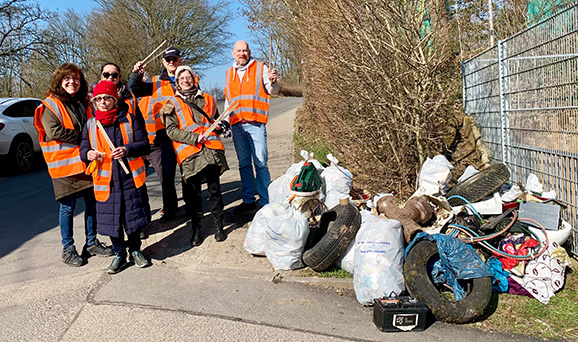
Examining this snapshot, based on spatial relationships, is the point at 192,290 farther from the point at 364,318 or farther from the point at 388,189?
the point at 388,189

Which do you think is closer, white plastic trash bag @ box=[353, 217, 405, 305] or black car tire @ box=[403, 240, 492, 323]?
black car tire @ box=[403, 240, 492, 323]

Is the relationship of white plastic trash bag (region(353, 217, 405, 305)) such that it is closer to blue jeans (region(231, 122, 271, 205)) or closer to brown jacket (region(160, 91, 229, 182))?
brown jacket (region(160, 91, 229, 182))

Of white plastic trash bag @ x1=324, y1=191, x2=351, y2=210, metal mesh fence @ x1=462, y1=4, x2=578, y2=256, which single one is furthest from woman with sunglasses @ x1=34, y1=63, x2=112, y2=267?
metal mesh fence @ x1=462, y1=4, x2=578, y2=256

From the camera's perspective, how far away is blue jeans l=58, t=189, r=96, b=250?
4.67 m

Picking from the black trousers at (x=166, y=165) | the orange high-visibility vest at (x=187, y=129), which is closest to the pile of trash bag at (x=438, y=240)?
the orange high-visibility vest at (x=187, y=129)

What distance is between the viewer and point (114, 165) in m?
4.35

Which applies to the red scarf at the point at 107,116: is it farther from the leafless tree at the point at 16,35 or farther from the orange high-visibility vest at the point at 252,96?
the leafless tree at the point at 16,35

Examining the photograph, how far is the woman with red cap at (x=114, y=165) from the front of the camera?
4.30 meters

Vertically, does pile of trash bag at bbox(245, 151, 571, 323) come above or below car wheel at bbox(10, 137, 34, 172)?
below

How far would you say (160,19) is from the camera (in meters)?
28.1

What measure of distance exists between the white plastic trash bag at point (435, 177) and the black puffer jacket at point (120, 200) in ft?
9.59

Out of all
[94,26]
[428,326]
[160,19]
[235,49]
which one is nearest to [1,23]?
[94,26]

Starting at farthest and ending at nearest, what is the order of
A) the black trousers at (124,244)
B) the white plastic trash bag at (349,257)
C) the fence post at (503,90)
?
the fence post at (503,90) < the black trousers at (124,244) < the white plastic trash bag at (349,257)

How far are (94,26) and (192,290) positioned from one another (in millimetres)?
26668
